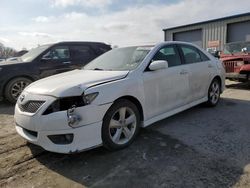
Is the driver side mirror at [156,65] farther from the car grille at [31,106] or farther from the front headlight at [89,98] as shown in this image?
the car grille at [31,106]

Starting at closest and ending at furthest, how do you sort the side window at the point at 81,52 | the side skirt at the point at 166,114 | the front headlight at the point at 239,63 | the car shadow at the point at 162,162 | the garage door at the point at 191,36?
the car shadow at the point at 162,162 → the side skirt at the point at 166,114 → the side window at the point at 81,52 → the front headlight at the point at 239,63 → the garage door at the point at 191,36

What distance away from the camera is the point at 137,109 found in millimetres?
3719

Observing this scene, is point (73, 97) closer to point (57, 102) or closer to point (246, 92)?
point (57, 102)

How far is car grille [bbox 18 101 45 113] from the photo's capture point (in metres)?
3.13

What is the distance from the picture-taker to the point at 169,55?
459cm

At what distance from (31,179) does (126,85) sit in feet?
5.57

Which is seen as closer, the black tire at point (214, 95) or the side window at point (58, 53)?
the black tire at point (214, 95)

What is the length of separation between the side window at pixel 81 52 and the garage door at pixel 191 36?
15496mm

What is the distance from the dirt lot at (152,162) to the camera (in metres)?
2.77

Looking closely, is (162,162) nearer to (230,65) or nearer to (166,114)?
(166,114)

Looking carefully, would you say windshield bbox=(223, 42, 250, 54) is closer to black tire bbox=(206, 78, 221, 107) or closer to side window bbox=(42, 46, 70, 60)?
black tire bbox=(206, 78, 221, 107)

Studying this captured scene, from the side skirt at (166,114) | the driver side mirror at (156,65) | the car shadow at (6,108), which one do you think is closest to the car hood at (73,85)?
the driver side mirror at (156,65)

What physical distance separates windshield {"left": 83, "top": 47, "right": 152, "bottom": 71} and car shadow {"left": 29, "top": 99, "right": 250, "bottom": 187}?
118 centimetres

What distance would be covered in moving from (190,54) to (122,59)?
161 centimetres
